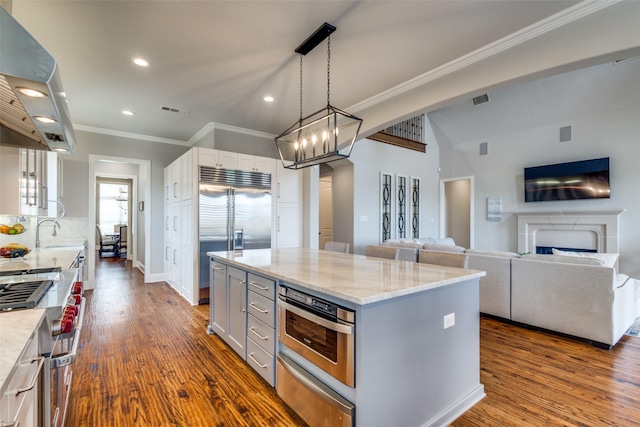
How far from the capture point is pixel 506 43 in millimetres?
2682

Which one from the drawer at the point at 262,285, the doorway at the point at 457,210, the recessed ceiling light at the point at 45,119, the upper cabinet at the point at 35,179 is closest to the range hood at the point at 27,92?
the recessed ceiling light at the point at 45,119

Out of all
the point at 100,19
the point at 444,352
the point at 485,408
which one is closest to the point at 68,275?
the point at 100,19

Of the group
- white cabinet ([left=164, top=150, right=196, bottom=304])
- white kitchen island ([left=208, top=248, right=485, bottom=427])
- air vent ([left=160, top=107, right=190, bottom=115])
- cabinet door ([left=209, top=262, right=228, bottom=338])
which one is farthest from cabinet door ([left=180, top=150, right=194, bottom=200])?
white kitchen island ([left=208, top=248, right=485, bottom=427])

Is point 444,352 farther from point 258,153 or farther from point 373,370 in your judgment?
point 258,153

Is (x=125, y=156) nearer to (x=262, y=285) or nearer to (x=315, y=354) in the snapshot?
(x=262, y=285)

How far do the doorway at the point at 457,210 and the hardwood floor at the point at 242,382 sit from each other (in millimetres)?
5342

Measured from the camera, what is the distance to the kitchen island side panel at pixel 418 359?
4.83 feet

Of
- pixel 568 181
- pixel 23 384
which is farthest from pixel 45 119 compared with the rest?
pixel 568 181

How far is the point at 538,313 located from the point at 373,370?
2766mm

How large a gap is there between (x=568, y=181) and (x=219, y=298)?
22.8 feet

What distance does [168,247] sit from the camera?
553cm

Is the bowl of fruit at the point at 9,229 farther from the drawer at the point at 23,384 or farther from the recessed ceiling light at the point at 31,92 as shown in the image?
the drawer at the point at 23,384

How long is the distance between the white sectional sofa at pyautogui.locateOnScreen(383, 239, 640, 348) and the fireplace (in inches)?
107

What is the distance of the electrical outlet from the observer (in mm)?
1843
